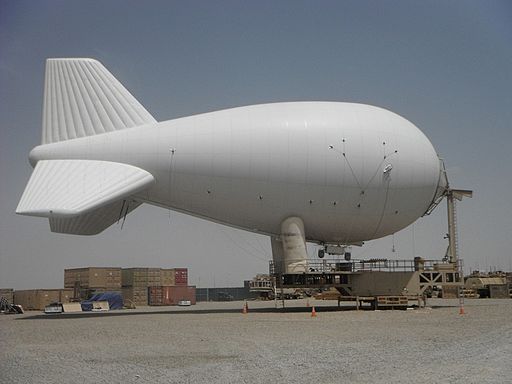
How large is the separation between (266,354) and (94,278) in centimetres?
4237

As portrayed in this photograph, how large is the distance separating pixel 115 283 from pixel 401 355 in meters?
45.0

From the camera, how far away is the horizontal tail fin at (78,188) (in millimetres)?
25688

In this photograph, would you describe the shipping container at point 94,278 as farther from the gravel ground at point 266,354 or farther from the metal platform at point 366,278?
the gravel ground at point 266,354

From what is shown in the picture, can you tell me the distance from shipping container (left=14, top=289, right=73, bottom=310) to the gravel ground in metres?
25.9

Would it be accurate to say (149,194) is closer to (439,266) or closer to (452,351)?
(439,266)

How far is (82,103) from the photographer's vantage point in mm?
30672

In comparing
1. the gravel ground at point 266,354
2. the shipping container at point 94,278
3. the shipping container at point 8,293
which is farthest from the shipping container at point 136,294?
the gravel ground at point 266,354

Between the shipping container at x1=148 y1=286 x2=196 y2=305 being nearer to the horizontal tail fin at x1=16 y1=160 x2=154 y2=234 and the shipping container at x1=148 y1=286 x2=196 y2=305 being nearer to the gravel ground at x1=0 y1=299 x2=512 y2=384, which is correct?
the horizontal tail fin at x1=16 y1=160 x2=154 y2=234

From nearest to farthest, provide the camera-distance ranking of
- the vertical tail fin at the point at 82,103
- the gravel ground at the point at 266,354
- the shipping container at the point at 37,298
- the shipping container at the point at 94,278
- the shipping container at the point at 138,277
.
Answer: the gravel ground at the point at 266,354, the vertical tail fin at the point at 82,103, the shipping container at the point at 37,298, the shipping container at the point at 94,278, the shipping container at the point at 138,277

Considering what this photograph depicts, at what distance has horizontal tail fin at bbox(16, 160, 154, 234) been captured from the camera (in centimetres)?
2569

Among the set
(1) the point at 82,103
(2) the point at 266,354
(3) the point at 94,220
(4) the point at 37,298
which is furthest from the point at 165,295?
(2) the point at 266,354

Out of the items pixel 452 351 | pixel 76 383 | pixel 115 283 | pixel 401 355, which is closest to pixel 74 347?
pixel 76 383

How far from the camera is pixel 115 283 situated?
5469 cm

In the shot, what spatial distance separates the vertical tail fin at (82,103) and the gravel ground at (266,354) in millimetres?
12304
